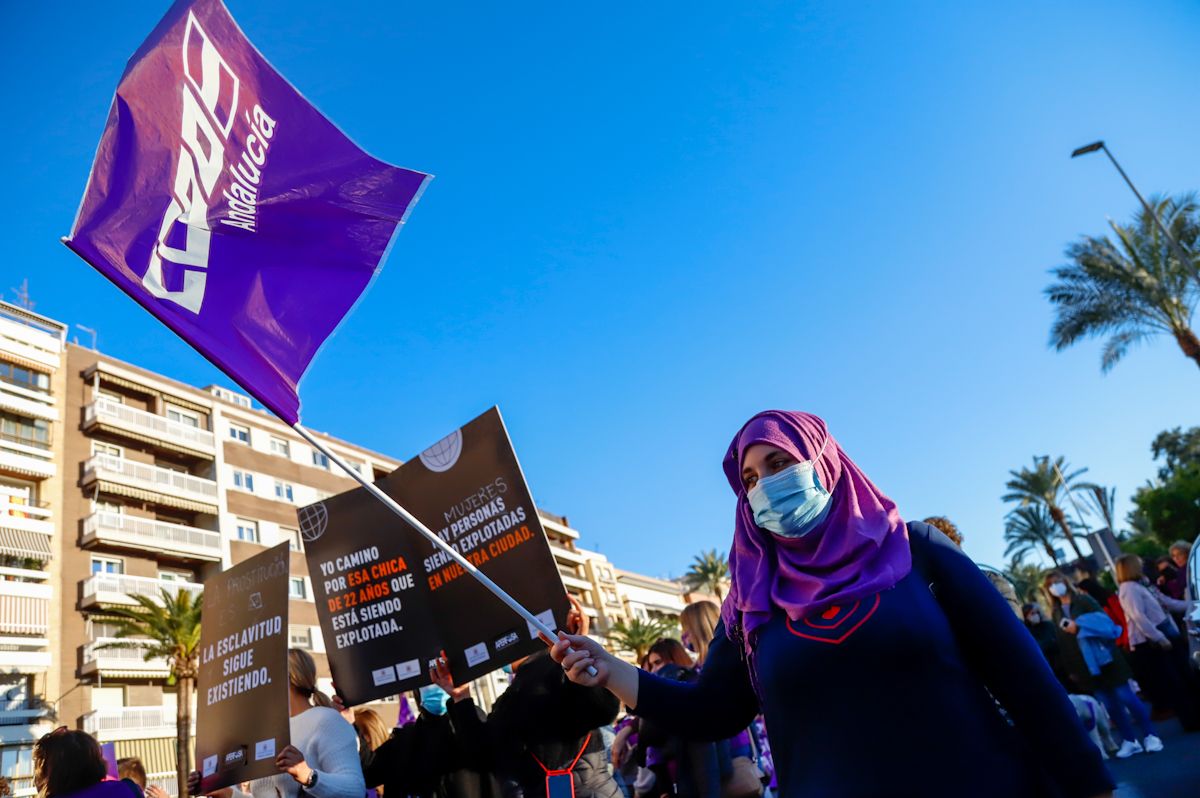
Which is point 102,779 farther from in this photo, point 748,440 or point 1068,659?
point 1068,659

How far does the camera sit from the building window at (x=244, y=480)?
135 ft

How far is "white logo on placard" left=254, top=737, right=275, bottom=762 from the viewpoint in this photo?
451 centimetres

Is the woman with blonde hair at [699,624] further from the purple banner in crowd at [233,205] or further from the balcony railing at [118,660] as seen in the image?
the balcony railing at [118,660]

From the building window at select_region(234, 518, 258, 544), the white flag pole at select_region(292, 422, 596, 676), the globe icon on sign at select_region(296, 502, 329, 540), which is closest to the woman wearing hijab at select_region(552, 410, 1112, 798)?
the white flag pole at select_region(292, 422, 596, 676)

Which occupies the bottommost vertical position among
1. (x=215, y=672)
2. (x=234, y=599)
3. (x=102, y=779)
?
(x=102, y=779)

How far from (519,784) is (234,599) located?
2.11m

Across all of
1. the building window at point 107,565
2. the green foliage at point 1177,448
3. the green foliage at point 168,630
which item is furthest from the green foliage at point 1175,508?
the building window at point 107,565

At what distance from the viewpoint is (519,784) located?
4613mm

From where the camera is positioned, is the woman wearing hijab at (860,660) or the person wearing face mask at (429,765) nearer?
the woman wearing hijab at (860,660)

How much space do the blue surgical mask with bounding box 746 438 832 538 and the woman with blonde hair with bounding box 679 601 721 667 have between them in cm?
352

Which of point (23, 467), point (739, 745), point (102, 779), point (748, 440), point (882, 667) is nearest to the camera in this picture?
point (882, 667)

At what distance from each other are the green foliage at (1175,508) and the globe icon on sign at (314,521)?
37.3m

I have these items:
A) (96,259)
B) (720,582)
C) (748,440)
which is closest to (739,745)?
(748,440)

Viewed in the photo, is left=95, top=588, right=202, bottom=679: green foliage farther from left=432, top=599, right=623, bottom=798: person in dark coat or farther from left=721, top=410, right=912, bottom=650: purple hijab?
left=721, top=410, right=912, bottom=650: purple hijab
